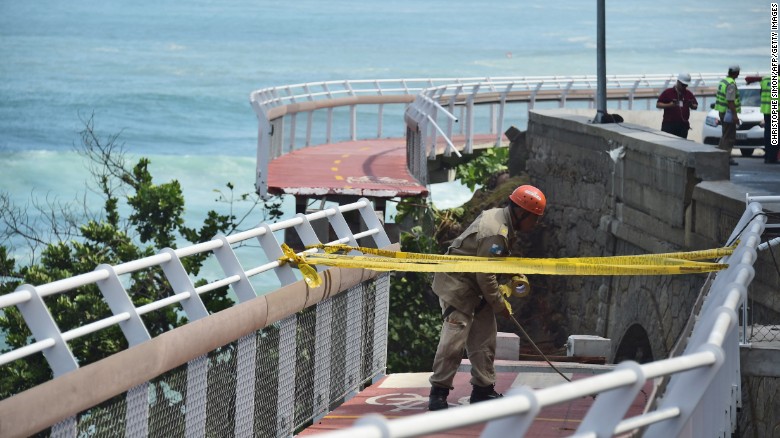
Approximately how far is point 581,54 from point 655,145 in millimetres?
118316

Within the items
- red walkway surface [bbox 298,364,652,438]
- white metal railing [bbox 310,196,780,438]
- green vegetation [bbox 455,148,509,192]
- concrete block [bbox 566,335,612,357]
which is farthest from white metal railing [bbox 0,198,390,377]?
green vegetation [bbox 455,148,509,192]

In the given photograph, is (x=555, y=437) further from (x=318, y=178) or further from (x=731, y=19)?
(x=731, y=19)

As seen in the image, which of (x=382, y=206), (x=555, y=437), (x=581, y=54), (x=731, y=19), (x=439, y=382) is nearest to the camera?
(x=555, y=437)

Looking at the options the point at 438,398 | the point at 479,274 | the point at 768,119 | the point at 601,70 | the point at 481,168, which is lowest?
the point at 481,168

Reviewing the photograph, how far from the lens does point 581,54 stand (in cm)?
13400

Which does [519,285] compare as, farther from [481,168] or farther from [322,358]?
[481,168]

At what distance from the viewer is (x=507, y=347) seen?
12211 millimetres

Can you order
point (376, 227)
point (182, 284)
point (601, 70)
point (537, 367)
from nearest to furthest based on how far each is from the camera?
point (182, 284), point (376, 227), point (537, 367), point (601, 70)

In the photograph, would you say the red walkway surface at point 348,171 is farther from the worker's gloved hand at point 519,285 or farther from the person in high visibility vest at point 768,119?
the worker's gloved hand at point 519,285

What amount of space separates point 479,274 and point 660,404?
3.03 meters

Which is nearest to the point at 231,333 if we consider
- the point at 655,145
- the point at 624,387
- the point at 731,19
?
the point at 624,387

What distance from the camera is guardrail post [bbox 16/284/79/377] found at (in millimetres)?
6844

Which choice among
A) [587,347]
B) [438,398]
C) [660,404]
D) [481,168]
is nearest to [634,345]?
[587,347]

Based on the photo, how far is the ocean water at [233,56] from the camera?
257ft
